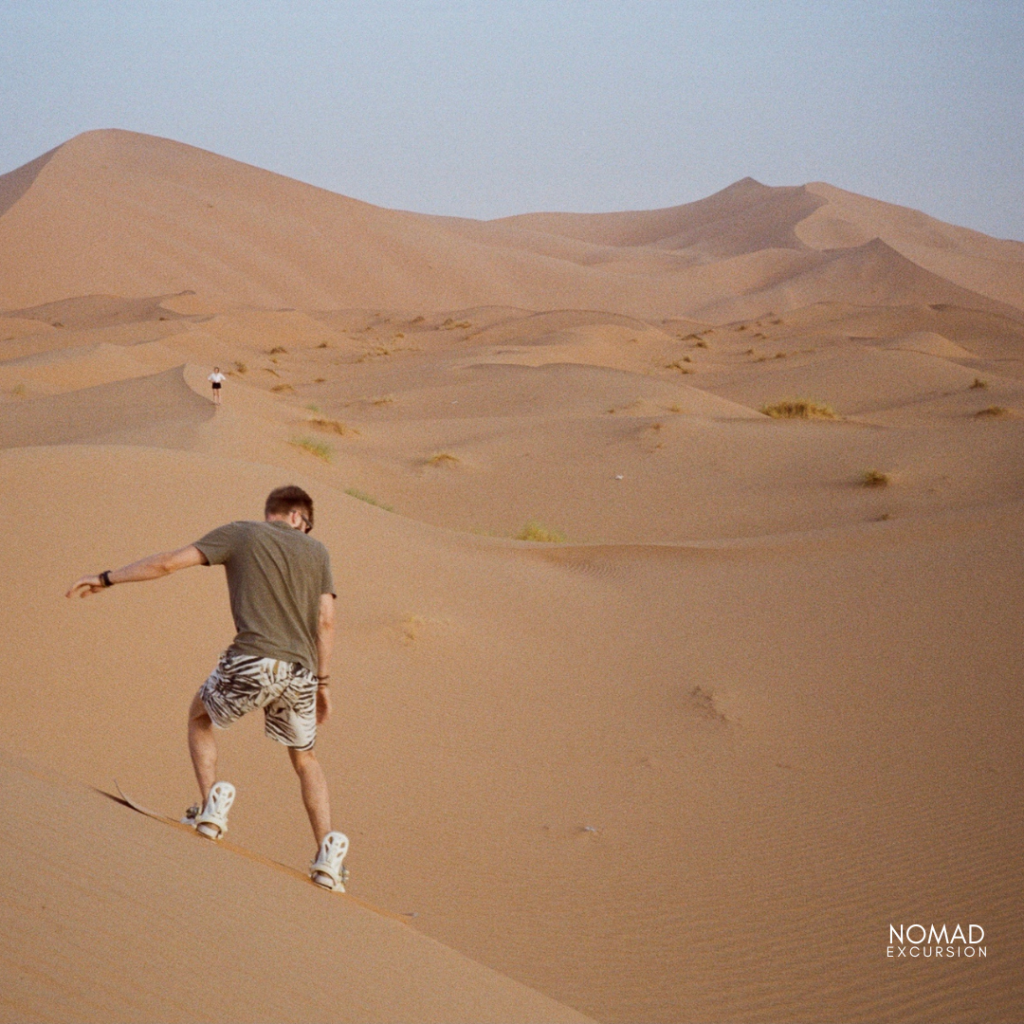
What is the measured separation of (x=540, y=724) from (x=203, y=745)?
4060 mm

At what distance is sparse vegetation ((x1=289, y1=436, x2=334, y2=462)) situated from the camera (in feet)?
62.5

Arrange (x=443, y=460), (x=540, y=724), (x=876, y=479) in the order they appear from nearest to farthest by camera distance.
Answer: (x=540, y=724) < (x=876, y=479) < (x=443, y=460)

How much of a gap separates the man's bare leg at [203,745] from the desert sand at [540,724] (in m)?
0.26

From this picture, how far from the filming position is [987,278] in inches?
3342

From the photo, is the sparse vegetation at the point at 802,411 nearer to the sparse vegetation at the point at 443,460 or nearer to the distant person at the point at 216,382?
the sparse vegetation at the point at 443,460

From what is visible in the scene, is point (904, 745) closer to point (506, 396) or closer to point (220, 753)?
point (220, 753)

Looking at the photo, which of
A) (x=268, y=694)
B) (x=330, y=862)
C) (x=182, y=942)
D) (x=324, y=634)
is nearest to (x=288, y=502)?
(x=324, y=634)

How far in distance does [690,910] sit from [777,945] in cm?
51

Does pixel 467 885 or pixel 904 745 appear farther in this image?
pixel 904 745

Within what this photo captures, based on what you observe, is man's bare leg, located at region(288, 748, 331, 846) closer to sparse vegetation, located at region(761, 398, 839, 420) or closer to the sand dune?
the sand dune

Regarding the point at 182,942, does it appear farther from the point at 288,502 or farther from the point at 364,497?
the point at 364,497

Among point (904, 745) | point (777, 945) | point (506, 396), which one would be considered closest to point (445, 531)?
point (904, 745)

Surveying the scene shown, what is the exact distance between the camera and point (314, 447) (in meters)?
19.2

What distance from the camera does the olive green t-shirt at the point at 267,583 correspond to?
14.1ft
